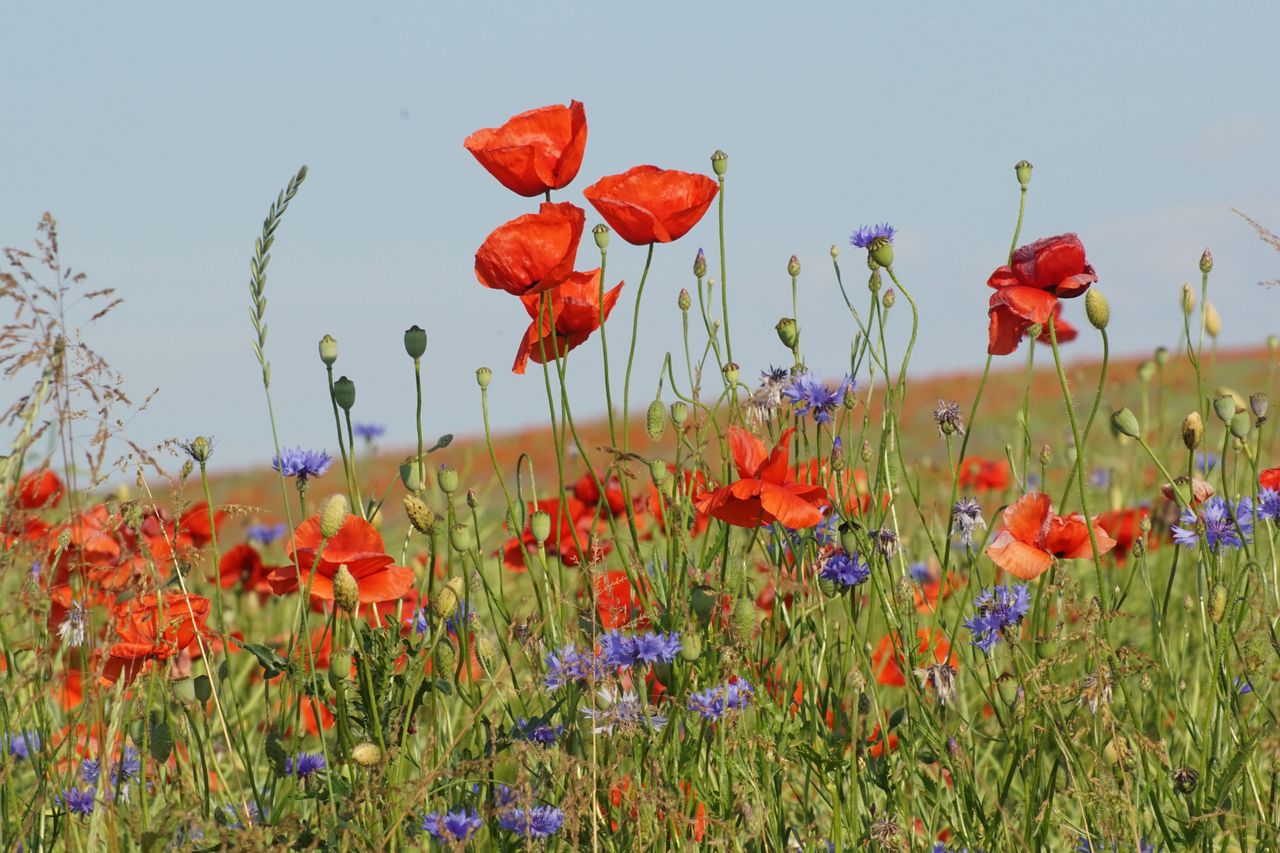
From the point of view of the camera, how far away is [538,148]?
6.34 ft

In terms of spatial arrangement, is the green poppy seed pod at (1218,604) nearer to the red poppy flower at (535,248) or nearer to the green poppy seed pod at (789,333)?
the green poppy seed pod at (789,333)

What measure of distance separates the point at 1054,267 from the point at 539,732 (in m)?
0.89

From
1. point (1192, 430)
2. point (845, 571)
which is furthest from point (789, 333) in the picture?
point (1192, 430)

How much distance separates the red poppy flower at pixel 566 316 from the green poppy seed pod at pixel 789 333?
0.24 m

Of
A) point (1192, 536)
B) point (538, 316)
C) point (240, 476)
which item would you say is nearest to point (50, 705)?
point (538, 316)

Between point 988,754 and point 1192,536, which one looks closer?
point 1192,536

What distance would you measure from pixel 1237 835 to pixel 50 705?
6.09ft

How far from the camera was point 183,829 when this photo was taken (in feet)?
6.00

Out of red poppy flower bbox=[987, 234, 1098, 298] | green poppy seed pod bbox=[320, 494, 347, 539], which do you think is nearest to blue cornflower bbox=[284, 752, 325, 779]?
green poppy seed pod bbox=[320, 494, 347, 539]

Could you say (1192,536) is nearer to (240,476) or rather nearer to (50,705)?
(50,705)

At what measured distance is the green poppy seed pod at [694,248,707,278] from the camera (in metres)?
2.23

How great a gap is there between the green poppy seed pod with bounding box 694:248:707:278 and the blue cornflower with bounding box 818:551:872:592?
54 cm

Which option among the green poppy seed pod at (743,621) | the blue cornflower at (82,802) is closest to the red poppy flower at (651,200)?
the green poppy seed pod at (743,621)

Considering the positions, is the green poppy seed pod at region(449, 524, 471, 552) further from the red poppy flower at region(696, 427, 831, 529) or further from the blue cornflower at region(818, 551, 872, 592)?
the blue cornflower at region(818, 551, 872, 592)
